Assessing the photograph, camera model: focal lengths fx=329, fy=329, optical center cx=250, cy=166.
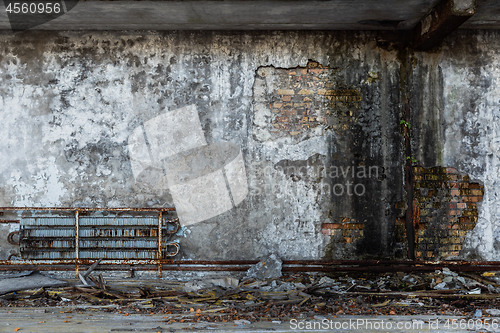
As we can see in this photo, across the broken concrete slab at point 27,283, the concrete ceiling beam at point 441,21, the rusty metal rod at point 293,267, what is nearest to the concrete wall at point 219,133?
the rusty metal rod at point 293,267

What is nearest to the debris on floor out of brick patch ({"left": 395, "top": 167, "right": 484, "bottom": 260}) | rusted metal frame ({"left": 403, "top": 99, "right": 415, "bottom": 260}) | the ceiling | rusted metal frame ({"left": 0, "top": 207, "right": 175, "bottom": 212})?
→ brick patch ({"left": 395, "top": 167, "right": 484, "bottom": 260})

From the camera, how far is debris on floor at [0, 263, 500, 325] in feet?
10.1

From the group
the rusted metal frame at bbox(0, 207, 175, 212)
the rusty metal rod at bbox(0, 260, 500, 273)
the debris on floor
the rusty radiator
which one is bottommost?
the debris on floor

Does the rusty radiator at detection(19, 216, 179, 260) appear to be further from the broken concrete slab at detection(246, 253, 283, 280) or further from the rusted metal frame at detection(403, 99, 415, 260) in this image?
the rusted metal frame at detection(403, 99, 415, 260)

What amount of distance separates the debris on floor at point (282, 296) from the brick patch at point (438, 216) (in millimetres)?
305

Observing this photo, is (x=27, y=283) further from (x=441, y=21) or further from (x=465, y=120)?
(x=465, y=120)

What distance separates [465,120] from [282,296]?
10.1ft

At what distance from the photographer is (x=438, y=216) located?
402 centimetres

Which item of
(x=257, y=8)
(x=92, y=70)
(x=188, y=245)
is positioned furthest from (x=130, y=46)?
(x=188, y=245)

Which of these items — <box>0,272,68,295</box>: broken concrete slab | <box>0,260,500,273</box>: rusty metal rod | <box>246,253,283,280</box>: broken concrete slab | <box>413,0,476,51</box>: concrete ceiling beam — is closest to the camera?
<box>413,0,476,51</box>: concrete ceiling beam

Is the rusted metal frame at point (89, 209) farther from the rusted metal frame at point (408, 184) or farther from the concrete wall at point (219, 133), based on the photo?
the rusted metal frame at point (408, 184)

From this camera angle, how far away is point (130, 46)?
402cm

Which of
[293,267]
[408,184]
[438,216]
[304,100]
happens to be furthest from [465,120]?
[293,267]

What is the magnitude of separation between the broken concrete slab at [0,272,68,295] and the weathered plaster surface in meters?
4.54
